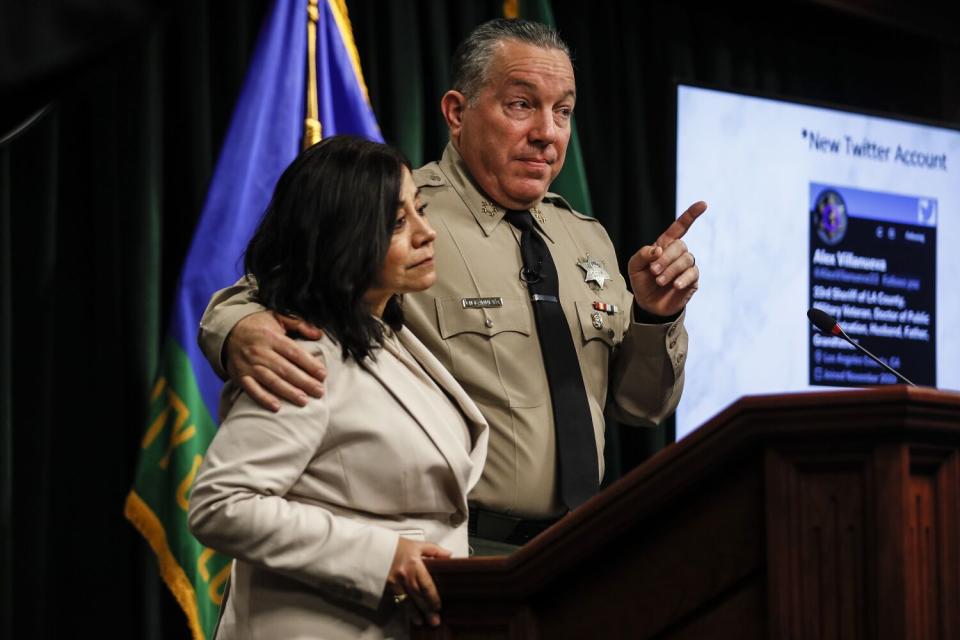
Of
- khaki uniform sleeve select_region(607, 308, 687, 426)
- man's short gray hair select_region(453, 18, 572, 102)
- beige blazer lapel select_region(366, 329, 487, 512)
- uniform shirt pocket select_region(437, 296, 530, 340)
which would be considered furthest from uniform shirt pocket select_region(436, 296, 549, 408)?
beige blazer lapel select_region(366, 329, 487, 512)

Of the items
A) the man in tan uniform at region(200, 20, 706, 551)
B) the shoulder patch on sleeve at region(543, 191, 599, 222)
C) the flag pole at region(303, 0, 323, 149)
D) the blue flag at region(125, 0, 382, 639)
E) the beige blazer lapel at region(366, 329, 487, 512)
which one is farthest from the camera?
the flag pole at region(303, 0, 323, 149)

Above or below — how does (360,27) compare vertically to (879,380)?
above

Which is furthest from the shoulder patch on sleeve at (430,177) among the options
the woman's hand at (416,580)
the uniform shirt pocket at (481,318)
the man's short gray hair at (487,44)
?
the woman's hand at (416,580)

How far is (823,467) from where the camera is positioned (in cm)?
117

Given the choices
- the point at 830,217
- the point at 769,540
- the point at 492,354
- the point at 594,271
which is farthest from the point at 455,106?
the point at 830,217

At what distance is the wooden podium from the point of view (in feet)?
3.70

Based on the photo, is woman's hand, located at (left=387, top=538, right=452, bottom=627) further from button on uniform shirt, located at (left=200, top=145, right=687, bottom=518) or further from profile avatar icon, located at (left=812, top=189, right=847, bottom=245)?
profile avatar icon, located at (left=812, top=189, right=847, bottom=245)

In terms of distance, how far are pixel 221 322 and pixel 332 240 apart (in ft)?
0.76

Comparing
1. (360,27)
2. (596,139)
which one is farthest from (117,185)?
(596,139)

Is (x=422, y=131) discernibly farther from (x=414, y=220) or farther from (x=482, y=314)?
(x=414, y=220)

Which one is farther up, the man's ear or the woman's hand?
the man's ear

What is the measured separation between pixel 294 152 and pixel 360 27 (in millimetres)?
695

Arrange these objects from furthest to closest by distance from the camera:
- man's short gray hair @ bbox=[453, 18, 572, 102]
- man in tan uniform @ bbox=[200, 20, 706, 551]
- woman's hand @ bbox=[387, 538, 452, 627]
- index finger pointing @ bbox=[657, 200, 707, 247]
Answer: man's short gray hair @ bbox=[453, 18, 572, 102]
man in tan uniform @ bbox=[200, 20, 706, 551]
index finger pointing @ bbox=[657, 200, 707, 247]
woman's hand @ bbox=[387, 538, 452, 627]

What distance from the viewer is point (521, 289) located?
2.23 meters
